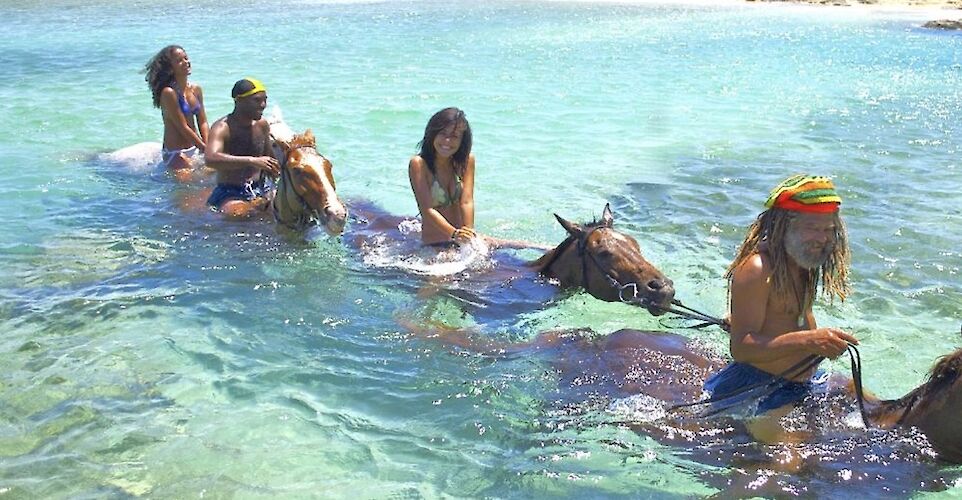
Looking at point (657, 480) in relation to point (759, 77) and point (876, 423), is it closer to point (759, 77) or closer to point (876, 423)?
point (876, 423)

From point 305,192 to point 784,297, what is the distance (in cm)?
414

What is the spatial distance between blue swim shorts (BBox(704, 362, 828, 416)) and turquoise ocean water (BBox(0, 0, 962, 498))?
1.30 ft

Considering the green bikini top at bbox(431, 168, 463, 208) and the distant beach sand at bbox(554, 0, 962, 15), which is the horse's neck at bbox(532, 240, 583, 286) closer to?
the green bikini top at bbox(431, 168, 463, 208)

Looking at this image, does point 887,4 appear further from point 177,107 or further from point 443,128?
point 443,128

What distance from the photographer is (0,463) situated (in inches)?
175

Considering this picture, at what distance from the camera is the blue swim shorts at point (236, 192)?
28.3 feet

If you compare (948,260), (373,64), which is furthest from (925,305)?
(373,64)

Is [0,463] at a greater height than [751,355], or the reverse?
[751,355]

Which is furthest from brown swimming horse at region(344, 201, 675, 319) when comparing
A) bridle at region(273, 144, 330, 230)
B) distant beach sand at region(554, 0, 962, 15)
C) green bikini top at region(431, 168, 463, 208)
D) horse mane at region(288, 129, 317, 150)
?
distant beach sand at region(554, 0, 962, 15)

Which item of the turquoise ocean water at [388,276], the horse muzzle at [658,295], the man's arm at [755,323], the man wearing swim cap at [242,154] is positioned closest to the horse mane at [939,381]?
the turquoise ocean water at [388,276]

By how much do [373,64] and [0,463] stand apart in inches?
740

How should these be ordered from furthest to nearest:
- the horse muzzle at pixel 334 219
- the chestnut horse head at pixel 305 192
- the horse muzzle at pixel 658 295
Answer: the chestnut horse head at pixel 305 192, the horse muzzle at pixel 334 219, the horse muzzle at pixel 658 295

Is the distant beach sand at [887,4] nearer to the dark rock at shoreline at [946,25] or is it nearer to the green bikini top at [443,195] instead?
the dark rock at shoreline at [946,25]

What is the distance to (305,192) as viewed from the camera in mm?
7090
